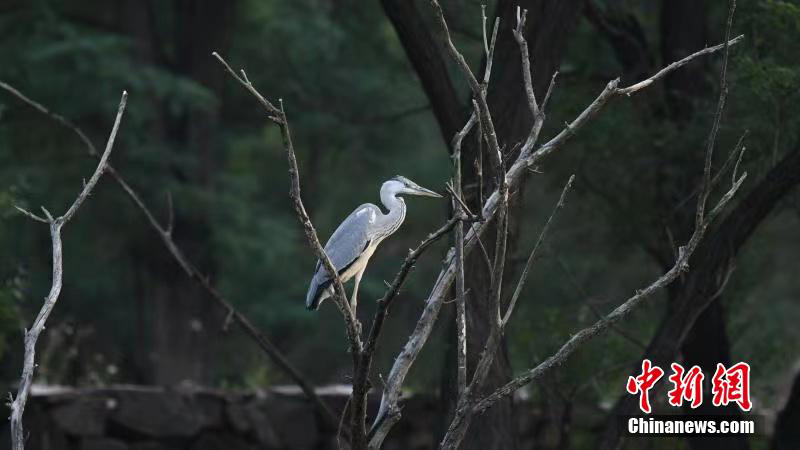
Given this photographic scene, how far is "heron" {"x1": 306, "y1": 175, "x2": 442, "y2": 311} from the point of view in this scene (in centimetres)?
690

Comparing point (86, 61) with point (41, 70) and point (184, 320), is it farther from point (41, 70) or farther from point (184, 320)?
point (184, 320)

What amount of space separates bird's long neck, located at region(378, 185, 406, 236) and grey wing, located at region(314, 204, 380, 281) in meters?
0.07

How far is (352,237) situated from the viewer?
705 centimetres

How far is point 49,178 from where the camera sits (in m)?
15.0

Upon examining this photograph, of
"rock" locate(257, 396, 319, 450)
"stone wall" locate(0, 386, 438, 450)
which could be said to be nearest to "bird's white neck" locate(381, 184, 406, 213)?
"stone wall" locate(0, 386, 438, 450)

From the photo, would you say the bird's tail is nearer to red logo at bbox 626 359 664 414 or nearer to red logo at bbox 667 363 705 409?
red logo at bbox 626 359 664 414

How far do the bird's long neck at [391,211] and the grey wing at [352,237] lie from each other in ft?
0.23

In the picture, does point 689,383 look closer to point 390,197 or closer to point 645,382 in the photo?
point 645,382

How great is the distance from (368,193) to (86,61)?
8.70m

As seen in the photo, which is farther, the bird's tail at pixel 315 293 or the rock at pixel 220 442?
the rock at pixel 220 442

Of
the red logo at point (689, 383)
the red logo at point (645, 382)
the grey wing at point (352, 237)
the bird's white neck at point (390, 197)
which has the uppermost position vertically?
the red logo at point (689, 383)

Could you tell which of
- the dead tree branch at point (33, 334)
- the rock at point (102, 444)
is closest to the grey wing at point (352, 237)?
the dead tree branch at point (33, 334)

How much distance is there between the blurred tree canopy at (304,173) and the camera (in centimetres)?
1020

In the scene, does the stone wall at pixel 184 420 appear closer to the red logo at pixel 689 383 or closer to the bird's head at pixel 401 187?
the red logo at pixel 689 383
